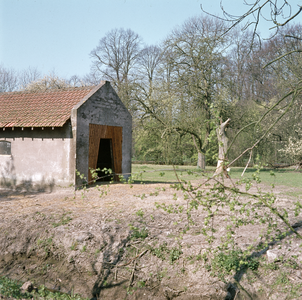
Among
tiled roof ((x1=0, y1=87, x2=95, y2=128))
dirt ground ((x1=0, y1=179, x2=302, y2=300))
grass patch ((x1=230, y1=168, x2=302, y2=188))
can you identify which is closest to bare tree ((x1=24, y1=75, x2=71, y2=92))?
tiled roof ((x1=0, y1=87, x2=95, y2=128))

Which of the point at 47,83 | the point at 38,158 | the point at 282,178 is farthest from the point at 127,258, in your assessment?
the point at 47,83

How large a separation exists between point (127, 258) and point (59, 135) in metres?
7.99

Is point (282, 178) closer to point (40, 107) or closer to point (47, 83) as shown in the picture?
point (40, 107)

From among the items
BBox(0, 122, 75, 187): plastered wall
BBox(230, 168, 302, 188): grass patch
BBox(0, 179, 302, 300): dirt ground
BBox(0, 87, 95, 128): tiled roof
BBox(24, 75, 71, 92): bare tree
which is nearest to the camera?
BBox(0, 179, 302, 300): dirt ground

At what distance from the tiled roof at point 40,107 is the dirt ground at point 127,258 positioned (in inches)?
216

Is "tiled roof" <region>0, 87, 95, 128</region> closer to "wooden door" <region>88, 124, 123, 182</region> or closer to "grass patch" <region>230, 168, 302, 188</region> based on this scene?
"wooden door" <region>88, 124, 123, 182</region>

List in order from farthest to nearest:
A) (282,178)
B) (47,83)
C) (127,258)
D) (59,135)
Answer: (47,83)
(282,178)
(59,135)
(127,258)

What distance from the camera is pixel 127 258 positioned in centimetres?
719

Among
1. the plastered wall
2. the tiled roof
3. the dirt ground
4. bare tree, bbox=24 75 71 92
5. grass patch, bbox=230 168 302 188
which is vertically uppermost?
bare tree, bbox=24 75 71 92

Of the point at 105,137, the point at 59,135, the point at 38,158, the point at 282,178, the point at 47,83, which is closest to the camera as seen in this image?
the point at 59,135

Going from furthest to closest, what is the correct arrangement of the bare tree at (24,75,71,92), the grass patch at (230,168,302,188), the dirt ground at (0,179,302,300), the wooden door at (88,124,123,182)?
the bare tree at (24,75,71,92) → the grass patch at (230,168,302,188) → the wooden door at (88,124,123,182) → the dirt ground at (0,179,302,300)

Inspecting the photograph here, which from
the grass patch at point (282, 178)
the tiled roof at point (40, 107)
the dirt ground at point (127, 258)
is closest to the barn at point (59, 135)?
the tiled roof at point (40, 107)

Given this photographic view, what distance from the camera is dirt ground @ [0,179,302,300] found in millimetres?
6191

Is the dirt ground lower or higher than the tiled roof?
lower
